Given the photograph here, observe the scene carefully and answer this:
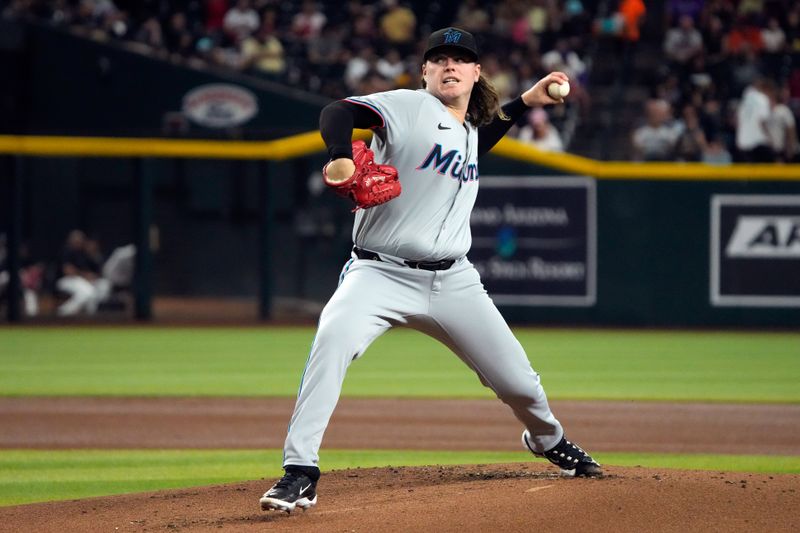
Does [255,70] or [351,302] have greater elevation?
[255,70]

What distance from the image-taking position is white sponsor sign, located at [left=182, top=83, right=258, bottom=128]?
19547mm

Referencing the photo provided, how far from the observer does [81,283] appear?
1583cm

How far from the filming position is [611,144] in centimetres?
1745

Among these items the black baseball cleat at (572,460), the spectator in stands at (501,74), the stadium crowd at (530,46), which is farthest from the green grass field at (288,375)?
the spectator in stands at (501,74)

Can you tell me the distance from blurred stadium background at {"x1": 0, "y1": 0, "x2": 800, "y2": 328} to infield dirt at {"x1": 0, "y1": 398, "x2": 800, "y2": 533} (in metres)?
6.89

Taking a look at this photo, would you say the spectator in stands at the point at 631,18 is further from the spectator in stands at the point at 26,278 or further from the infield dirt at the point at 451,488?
the infield dirt at the point at 451,488

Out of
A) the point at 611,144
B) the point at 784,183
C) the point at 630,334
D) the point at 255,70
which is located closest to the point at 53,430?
the point at 630,334

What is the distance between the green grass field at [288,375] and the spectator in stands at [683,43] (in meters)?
5.23

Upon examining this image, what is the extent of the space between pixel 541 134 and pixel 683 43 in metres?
3.51

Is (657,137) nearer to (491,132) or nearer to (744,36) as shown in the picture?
(744,36)

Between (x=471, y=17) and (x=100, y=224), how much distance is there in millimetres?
6888

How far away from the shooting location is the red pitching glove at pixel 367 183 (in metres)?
4.46

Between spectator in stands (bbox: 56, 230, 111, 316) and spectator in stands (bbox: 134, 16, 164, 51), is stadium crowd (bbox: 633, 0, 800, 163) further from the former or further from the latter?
spectator in stands (bbox: 134, 16, 164, 51)

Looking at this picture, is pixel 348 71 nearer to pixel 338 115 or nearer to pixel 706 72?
pixel 706 72
